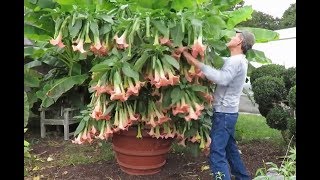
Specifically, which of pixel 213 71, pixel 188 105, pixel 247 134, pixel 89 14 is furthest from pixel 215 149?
pixel 247 134

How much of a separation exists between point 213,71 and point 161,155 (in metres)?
1.13

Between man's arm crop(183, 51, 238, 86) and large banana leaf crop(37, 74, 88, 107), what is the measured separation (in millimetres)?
2197

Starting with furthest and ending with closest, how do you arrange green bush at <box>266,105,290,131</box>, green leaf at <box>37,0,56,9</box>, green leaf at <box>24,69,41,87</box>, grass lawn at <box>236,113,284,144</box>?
grass lawn at <box>236,113,284,144</box>, green leaf at <box>24,69,41,87</box>, green leaf at <box>37,0,56,9</box>, green bush at <box>266,105,290,131</box>

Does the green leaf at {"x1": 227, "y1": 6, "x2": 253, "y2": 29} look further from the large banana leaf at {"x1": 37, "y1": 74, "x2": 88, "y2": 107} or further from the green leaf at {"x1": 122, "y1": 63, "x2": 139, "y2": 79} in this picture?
the green leaf at {"x1": 122, "y1": 63, "x2": 139, "y2": 79}

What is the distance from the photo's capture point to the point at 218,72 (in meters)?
3.29

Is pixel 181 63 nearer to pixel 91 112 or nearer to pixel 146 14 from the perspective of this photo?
pixel 146 14

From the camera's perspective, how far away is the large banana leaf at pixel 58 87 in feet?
16.5

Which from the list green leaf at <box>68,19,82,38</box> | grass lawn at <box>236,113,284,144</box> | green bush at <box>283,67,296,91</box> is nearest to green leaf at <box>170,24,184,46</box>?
green leaf at <box>68,19,82,38</box>

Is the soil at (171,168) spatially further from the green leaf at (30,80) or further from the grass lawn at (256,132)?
the green leaf at (30,80)

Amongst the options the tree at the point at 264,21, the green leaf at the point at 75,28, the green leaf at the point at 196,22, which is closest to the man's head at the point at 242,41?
the green leaf at the point at 196,22

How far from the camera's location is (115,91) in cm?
330

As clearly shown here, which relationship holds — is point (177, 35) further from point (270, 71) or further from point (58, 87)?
point (270, 71)

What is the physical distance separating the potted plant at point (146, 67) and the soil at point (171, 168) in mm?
311

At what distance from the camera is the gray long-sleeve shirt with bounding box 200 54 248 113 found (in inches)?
129
